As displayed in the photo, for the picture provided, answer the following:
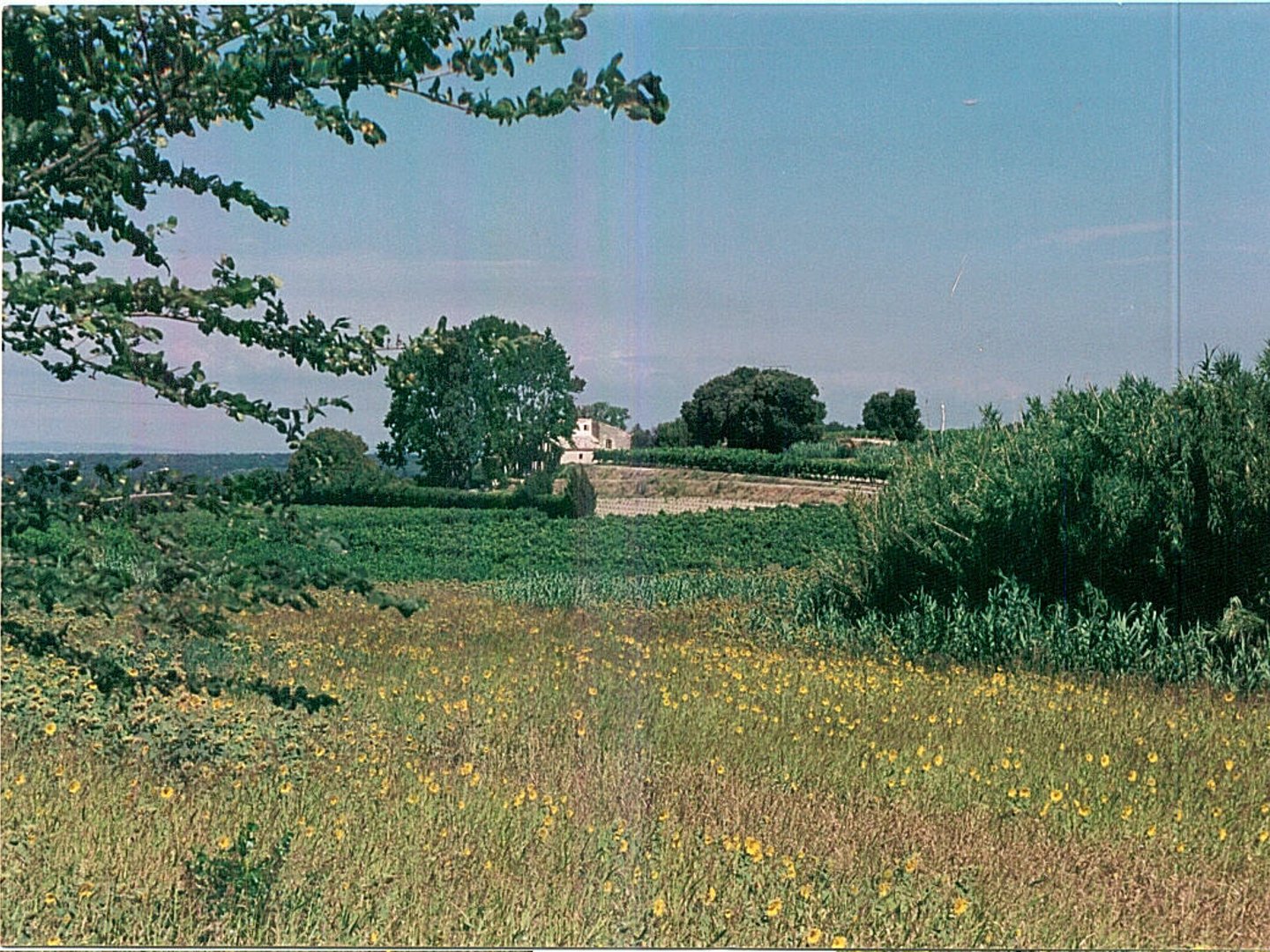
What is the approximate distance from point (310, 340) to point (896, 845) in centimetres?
220

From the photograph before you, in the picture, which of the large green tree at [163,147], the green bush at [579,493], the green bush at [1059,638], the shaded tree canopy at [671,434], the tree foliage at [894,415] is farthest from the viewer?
the green bush at [1059,638]

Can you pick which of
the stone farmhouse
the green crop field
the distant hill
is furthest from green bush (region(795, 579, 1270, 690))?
the distant hill

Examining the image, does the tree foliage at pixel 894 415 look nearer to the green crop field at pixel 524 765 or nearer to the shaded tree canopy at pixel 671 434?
the shaded tree canopy at pixel 671 434

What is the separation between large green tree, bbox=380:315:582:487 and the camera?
398 centimetres

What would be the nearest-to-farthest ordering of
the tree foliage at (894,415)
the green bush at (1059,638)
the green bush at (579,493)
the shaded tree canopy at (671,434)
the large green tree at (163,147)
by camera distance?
the large green tree at (163,147), the green bush at (579,493), the shaded tree canopy at (671,434), the tree foliage at (894,415), the green bush at (1059,638)

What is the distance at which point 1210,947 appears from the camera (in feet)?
11.9

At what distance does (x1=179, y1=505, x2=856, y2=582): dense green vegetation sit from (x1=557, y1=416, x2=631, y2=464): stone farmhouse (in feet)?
0.78

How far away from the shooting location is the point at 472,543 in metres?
4.38

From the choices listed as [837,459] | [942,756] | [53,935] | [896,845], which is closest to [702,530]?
[837,459]

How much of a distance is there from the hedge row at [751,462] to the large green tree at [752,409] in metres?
0.12

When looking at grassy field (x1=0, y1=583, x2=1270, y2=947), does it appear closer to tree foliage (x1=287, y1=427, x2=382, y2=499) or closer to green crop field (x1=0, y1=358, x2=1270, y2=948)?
green crop field (x1=0, y1=358, x2=1270, y2=948)

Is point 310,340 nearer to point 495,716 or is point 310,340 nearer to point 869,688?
point 495,716

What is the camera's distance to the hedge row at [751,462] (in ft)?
14.4

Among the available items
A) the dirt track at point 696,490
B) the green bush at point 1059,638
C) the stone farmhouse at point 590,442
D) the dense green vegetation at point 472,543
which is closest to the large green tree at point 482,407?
the stone farmhouse at point 590,442
